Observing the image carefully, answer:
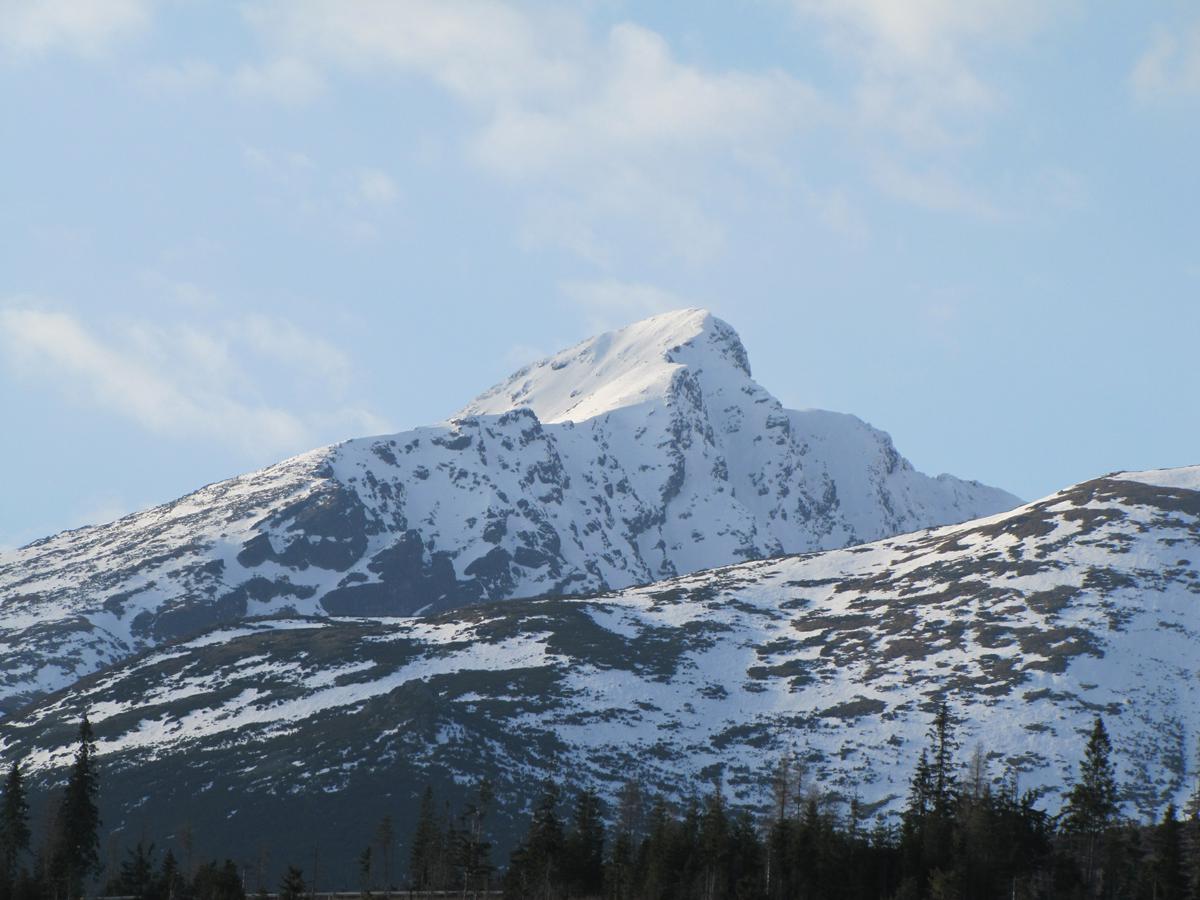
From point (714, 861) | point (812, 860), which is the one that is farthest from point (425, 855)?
point (812, 860)

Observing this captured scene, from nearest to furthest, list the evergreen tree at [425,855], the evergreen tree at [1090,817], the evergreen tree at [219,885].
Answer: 1. the evergreen tree at [219,885]
2. the evergreen tree at [1090,817]
3. the evergreen tree at [425,855]

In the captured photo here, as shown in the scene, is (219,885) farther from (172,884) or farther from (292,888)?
(172,884)

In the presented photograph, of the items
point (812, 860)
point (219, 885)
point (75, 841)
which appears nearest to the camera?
point (812, 860)

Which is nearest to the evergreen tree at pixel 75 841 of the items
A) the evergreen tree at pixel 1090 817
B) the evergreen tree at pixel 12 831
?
the evergreen tree at pixel 12 831

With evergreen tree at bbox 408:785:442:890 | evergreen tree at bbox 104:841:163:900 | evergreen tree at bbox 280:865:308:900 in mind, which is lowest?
evergreen tree at bbox 280:865:308:900

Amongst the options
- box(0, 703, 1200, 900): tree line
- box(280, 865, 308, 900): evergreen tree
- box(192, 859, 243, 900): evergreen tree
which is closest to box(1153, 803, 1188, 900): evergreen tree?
box(0, 703, 1200, 900): tree line

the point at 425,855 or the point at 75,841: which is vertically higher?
the point at 425,855

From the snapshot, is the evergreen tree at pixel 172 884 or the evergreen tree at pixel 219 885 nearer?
the evergreen tree at pixel 219 885

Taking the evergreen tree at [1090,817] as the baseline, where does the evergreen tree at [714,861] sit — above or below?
below

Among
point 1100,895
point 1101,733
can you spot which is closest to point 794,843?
point 1100,895

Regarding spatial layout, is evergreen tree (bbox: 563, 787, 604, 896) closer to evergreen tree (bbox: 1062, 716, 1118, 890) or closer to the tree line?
the tree line

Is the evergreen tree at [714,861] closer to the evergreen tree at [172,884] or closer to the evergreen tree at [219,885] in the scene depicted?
the evergreen tree at [219,885]

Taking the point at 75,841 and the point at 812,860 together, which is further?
the point at 75,841

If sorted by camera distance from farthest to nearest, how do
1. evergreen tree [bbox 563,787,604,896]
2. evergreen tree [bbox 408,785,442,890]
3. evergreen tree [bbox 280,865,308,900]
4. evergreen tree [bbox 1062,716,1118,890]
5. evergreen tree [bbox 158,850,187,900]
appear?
evergreen tree [bbox 408,785,442,890]
evergreen tree [bbox 563,787,604,896]
evergreen tree [bbox 158,850,187,900]
evergreen tree [bbox 1062,716,1118,890]
evergreen tree [bbox 280,865,308,900]
